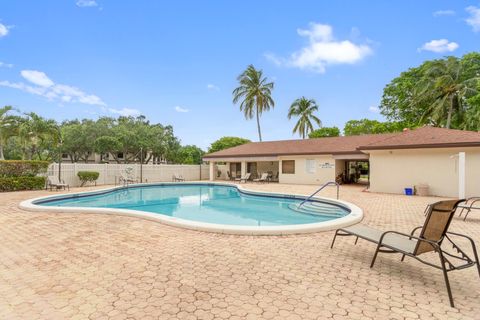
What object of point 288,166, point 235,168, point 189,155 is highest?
point 189,155

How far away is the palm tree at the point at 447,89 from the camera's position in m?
26.4

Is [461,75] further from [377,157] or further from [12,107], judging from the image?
[12,107]

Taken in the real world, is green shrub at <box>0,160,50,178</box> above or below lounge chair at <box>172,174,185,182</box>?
above

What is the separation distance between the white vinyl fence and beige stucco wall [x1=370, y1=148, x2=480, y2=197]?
18285mm

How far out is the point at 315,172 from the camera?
72.5 feet

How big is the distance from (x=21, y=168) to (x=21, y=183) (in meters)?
0.97

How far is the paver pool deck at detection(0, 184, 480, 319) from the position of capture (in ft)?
10.3

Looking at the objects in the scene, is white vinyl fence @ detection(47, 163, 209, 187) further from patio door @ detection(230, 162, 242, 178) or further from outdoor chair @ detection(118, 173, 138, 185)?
patio door @ detection(230, 162, 242, 178)

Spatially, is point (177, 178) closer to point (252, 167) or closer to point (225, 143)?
point (252, 167)

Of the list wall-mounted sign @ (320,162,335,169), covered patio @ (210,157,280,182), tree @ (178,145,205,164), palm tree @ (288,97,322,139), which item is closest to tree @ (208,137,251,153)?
tree @ (178,145,205,164)

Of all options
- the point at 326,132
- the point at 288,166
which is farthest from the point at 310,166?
the point at 326,132

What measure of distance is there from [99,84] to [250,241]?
2878cm

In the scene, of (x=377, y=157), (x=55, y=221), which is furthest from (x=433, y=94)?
(x=55, y=221)

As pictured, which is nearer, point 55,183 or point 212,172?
point 55,183
